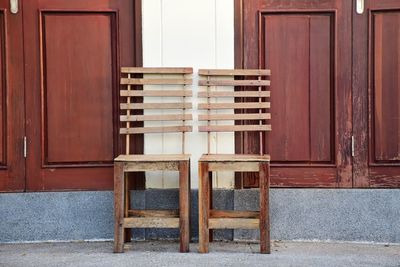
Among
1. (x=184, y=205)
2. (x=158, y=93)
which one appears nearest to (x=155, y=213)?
(x=184, y=205)

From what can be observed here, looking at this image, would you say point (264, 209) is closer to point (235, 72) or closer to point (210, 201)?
point (210, 201)

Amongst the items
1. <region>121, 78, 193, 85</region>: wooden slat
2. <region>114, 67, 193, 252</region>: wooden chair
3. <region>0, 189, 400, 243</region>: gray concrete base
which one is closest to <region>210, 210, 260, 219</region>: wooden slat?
<region>114, 67, 193, 252</region>: wooden chair

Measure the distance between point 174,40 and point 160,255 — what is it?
1668mm

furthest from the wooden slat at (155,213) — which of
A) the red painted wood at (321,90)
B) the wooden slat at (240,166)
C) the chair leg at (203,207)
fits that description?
the red painted wood at (321,90)

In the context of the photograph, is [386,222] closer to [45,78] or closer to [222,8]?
[222,8]

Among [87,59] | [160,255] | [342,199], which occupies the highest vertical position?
[87,59]

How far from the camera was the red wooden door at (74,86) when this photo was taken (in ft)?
16.4

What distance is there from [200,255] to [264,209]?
56 centimetres

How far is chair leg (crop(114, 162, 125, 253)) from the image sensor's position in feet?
14.7

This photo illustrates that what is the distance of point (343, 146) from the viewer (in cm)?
501

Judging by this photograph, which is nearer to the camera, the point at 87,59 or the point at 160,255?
the point at 160,255

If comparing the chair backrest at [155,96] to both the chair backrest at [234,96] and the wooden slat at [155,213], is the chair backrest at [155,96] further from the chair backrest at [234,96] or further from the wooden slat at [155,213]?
the wooden slat at [155,213]

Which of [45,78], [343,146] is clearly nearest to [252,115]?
[343,146]

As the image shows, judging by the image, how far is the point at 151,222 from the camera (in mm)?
4508
